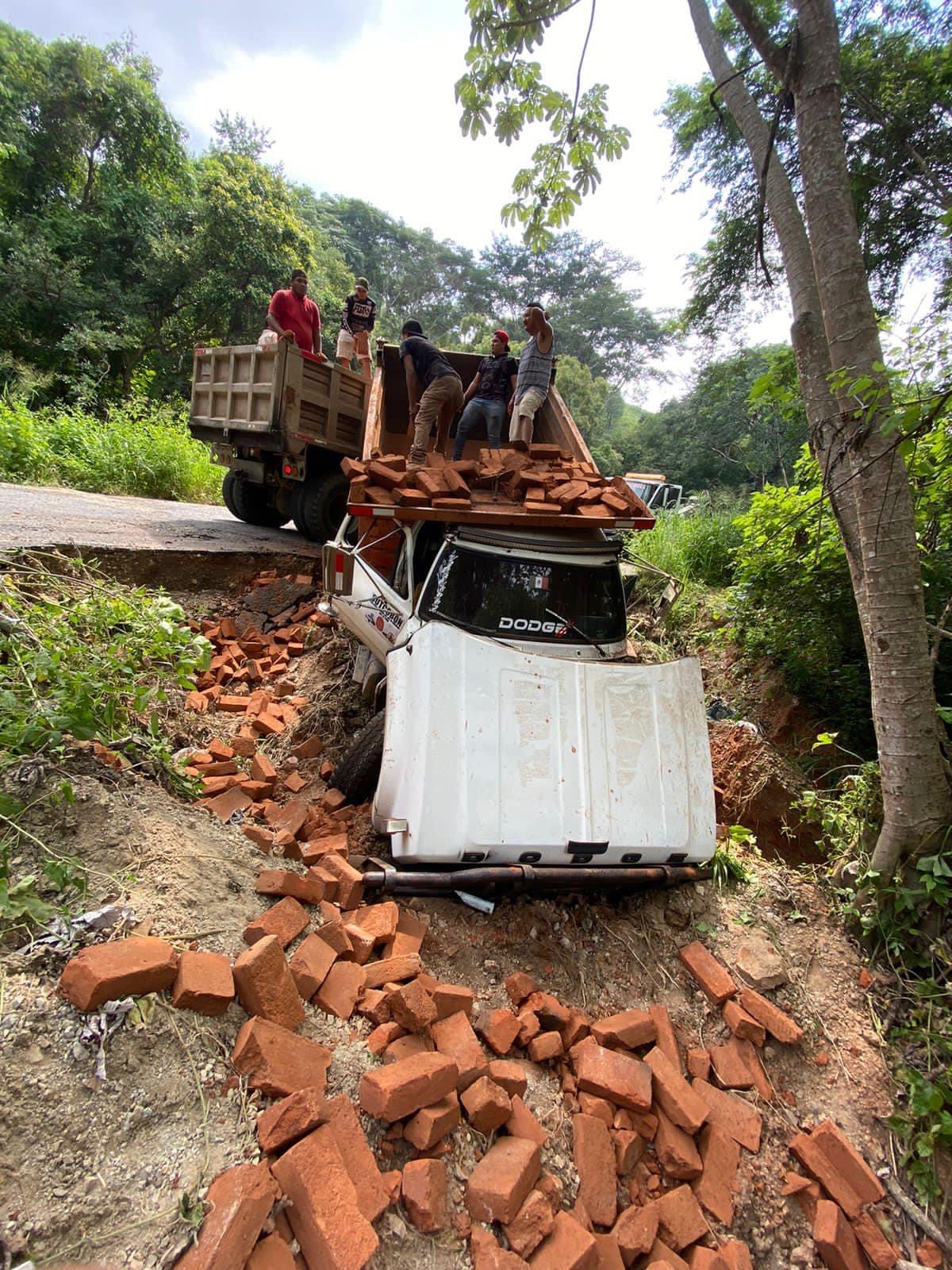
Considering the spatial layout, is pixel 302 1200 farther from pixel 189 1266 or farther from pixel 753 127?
pixel 753 127

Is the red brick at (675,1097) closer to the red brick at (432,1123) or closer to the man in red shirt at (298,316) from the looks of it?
the red brick at (432,1123)

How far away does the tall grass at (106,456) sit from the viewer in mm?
8797


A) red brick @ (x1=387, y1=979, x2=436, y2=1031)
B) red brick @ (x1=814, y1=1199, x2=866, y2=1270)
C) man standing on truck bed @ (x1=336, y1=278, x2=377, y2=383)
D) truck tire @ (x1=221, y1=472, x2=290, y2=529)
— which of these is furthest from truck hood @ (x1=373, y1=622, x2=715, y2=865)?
man standing on truck bed @ (x1=336, y1=278, x2=377, y2=383)

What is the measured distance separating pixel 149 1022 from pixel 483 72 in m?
5.64

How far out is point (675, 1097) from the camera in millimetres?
2305

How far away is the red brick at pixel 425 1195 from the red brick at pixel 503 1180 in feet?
0.32

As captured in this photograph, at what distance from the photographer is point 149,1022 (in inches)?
72.9

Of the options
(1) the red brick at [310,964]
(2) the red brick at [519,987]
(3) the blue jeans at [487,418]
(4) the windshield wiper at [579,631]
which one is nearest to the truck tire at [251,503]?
(3) the blue jeans at [487,418]

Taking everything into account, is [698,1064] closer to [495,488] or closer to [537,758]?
[537,758]

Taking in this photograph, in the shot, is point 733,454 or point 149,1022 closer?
point 149,1022

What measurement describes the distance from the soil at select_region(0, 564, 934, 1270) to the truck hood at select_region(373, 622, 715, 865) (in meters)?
0.48

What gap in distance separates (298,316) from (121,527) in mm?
3086

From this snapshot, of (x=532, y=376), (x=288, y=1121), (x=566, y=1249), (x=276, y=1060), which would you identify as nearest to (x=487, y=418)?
(x=532, y=376)

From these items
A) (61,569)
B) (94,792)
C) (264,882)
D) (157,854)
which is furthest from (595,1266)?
(61,569)
